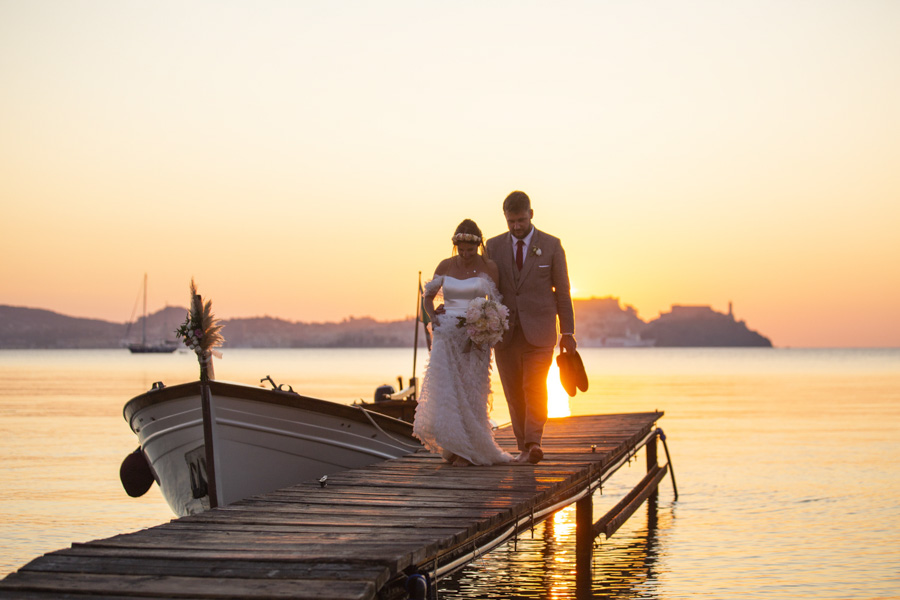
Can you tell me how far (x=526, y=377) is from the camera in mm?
8609

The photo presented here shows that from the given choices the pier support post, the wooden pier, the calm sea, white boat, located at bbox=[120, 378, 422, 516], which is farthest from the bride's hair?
the calm sea

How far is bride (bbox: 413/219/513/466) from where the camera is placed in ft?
27.5

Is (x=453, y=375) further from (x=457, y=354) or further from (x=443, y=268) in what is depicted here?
(x=443, y=268)

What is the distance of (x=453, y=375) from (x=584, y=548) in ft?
11.4

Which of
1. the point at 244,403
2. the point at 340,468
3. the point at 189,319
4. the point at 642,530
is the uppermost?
the point at 189,319

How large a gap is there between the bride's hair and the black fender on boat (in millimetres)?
6122

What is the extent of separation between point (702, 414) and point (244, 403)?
3313 cm

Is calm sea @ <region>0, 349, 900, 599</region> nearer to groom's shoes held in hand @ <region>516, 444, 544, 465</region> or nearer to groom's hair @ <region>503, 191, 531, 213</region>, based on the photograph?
groom's shoes held in hand @ <region>516, 444, 544, 465</region>

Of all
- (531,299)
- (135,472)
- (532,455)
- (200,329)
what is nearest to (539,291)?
(531,299)

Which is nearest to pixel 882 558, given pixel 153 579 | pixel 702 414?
pixel 153 579

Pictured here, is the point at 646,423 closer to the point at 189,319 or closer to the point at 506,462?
the point at 506,462

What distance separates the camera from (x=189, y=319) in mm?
8789

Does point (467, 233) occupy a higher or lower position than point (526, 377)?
higher

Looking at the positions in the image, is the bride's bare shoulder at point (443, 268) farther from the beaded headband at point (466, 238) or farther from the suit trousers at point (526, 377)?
the suit trousers at point (526, 377)
